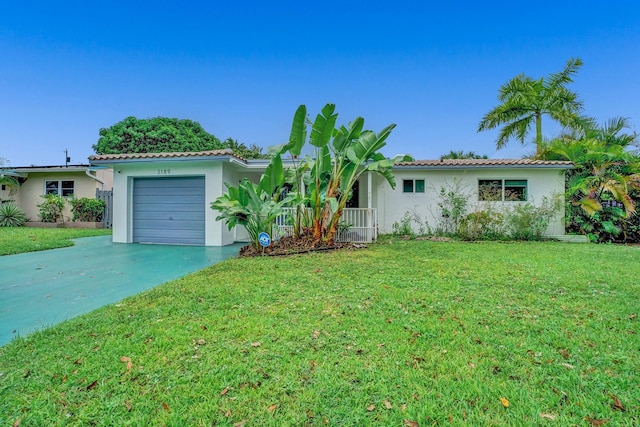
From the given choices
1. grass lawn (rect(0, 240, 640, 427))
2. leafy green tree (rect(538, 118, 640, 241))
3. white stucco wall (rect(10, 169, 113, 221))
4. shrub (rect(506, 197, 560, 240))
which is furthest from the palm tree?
white stucco wall (rect(10, 169, 113, 221))

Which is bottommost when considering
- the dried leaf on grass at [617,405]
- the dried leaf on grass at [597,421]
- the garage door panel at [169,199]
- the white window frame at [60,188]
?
the dried leaf on grass at [597,421]

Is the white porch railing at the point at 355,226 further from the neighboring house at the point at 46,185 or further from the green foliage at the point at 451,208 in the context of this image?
the neighboring house at the point at 46,185

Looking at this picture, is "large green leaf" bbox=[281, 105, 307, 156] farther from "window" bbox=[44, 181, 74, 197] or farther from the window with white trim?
"window" bbox=[44, 181, 74, 197]

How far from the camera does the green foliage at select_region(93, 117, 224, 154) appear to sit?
92.1 feet

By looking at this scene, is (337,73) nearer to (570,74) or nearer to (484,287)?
(570,74)

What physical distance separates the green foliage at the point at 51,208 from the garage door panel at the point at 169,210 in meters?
8.99

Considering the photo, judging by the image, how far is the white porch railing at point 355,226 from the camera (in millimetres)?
10734

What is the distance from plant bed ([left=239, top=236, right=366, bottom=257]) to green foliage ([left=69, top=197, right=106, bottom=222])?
1198 centimetres

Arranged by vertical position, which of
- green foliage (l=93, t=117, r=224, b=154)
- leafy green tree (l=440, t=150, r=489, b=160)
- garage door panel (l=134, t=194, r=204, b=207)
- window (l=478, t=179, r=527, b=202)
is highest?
green foliage (l=93, t=117, r=224, b=154)

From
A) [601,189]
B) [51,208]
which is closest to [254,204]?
[601,189]

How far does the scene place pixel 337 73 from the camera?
1634 cm

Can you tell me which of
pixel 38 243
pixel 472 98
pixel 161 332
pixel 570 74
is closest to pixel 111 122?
pixel 38 243

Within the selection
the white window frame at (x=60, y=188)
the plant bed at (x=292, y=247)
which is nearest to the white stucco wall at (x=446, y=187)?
the plant bed at (x=292, y=247)

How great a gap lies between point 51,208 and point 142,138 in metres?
13.5
